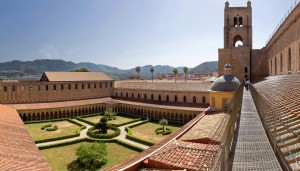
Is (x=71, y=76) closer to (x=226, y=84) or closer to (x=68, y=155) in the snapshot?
(x=68, y=155)

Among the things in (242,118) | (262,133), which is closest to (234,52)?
(242,118)

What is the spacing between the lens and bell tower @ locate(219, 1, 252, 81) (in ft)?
130

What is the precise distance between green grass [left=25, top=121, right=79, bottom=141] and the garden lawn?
9.21 m

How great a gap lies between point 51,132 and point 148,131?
14.0 meters

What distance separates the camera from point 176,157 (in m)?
10.9

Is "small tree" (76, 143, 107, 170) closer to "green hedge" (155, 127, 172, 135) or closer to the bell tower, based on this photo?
"green hedge" (155, 127, 172, 135)

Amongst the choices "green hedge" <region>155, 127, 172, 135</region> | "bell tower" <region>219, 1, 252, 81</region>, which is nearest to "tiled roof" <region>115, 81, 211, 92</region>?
"bell tower" <region>219, 1, 252, 81</region>

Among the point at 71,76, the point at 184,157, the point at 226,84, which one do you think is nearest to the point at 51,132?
the point at 71,76

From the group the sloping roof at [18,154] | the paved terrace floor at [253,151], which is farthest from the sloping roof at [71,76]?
the paved terrace floor at [253,151]

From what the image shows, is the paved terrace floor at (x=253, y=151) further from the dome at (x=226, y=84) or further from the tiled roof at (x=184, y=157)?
the dome at (x=226, y=84)

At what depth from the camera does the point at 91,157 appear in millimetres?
21609

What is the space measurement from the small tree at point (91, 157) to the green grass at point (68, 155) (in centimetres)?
73

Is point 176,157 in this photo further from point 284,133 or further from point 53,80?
point 53,80

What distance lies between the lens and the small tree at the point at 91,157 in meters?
21.6
